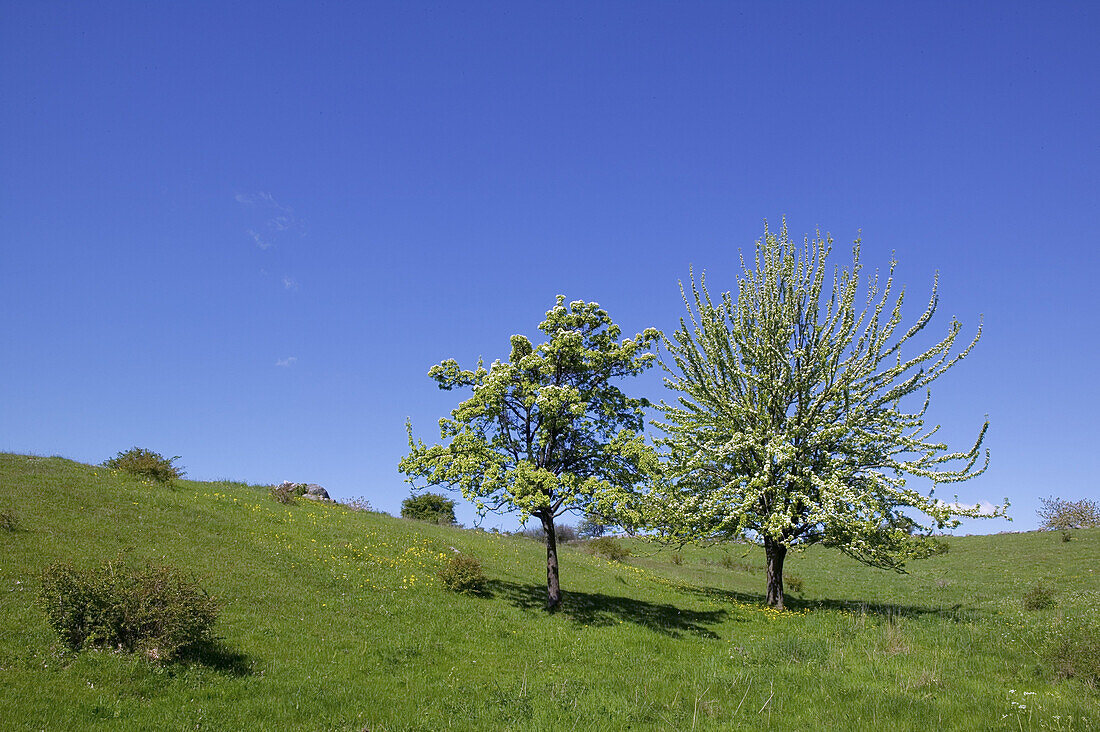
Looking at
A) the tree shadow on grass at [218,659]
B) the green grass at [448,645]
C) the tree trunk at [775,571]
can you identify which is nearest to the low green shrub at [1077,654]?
the green grass at [448,645]

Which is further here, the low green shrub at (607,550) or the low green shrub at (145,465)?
the low green shrub at (607,550)

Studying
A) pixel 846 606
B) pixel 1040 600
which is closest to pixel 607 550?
pixel 846 606

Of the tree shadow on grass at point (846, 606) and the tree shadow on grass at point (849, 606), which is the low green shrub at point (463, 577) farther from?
the tree shadow on grass at point (849, 606)

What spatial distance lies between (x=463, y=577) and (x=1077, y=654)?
68.4ft

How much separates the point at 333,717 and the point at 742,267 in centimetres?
2751

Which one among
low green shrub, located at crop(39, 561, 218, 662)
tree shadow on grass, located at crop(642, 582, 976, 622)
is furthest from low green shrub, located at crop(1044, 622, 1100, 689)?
low green shrub, located at crop(39, 561, 218, 662)

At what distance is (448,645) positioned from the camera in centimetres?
2019

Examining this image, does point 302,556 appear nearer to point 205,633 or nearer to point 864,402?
point 205,633

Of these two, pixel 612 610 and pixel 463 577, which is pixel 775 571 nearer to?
pixel 612 610

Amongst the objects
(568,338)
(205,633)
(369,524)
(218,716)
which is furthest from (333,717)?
(369,524)

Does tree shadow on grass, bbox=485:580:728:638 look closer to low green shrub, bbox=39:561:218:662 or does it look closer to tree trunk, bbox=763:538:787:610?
A: tree trunk, bbox=763:538:787:610

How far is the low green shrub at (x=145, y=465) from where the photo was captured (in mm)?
33906

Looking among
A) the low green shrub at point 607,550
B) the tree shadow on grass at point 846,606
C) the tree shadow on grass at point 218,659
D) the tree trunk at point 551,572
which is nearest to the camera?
the tree shadow on grass at point 218,659

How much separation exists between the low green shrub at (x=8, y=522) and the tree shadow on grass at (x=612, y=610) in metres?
18.0
